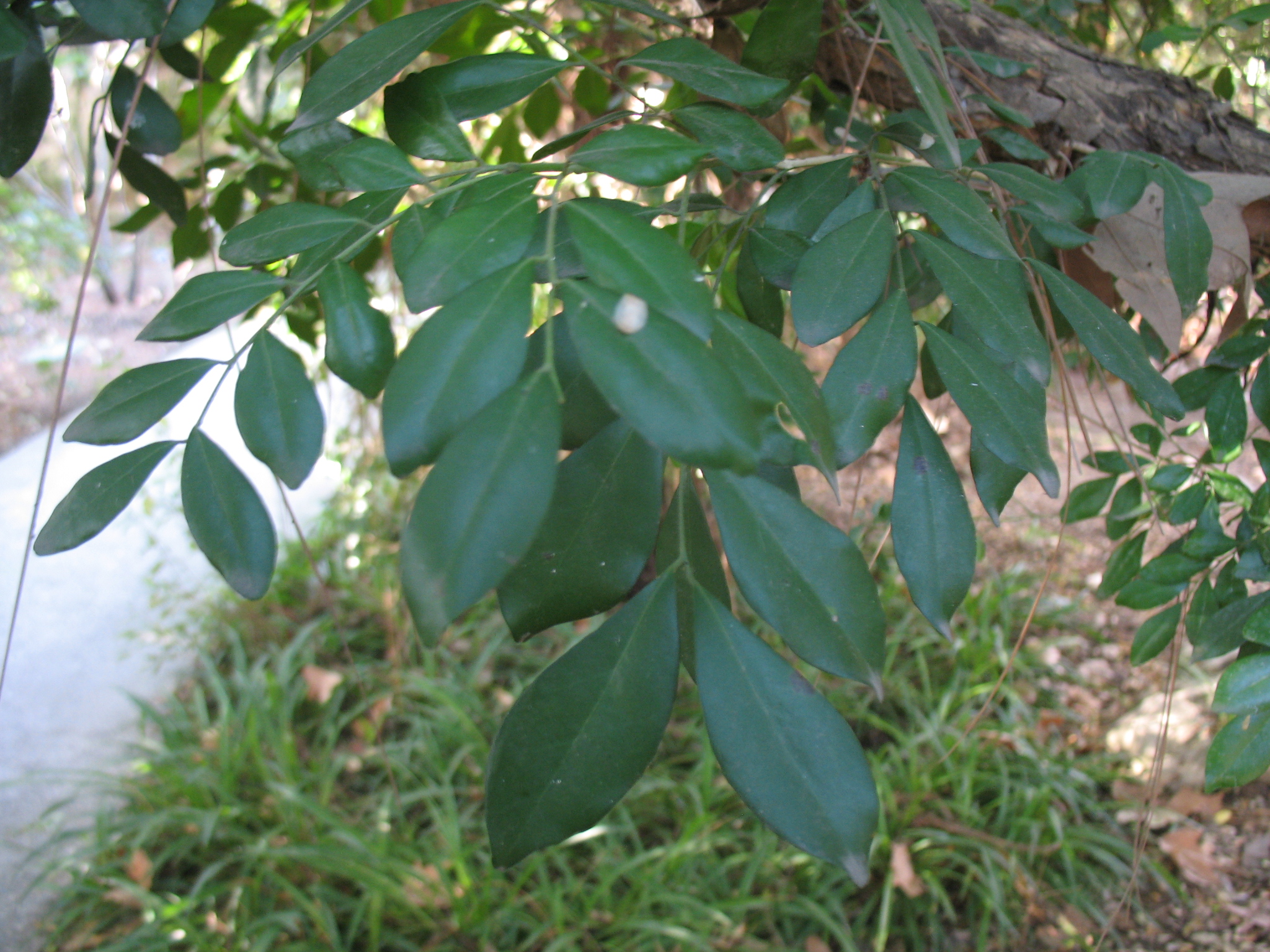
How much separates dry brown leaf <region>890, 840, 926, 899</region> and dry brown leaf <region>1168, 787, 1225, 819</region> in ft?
1.74

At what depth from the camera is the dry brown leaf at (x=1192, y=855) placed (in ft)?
4.87

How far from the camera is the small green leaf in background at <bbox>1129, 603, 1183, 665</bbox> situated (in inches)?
27.9

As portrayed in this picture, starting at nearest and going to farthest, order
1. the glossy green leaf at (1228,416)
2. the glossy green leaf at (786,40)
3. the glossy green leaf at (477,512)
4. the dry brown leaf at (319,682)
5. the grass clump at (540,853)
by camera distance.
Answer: the glossy green leaf at (477,512) < the glossy green leaf at (786,40) < the glossy green leaf at (1228,416) < the grass clump at (540,853) < the dry brown leaf at (319,682)

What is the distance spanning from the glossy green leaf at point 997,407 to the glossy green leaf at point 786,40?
24 centimetres

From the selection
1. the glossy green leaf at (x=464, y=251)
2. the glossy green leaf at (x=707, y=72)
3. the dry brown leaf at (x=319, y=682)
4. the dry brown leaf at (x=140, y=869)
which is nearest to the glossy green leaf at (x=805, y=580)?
the glossy green leaf at (x=464, y=251)

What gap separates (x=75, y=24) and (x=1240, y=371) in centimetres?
88

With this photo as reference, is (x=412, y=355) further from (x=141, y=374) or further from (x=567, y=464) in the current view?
(x=141, y=374)

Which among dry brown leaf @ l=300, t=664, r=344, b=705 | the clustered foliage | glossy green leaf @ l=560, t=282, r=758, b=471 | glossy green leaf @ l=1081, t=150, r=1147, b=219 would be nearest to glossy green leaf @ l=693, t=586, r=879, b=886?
the clustered foliage

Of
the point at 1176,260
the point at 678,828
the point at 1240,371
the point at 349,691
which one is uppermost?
the point at 1176,260

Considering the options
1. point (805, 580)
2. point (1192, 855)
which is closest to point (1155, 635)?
point (805, 580)

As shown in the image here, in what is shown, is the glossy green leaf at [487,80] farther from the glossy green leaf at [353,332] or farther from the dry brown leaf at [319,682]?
the dry brown leaf at [319,682]

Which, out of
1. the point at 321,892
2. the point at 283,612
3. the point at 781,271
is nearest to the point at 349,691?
the point at 283,612

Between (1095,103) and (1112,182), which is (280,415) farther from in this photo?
(1095,103)

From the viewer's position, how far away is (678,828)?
1647 mm
